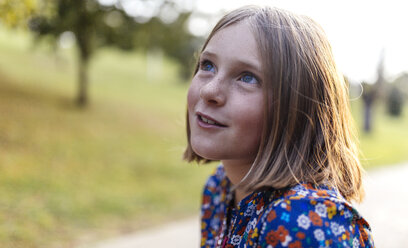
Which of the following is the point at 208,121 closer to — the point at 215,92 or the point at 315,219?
the point at 215,92

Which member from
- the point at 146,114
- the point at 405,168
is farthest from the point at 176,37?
the point at 405,168

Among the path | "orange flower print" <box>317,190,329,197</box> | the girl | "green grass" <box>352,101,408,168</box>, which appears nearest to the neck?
the girl

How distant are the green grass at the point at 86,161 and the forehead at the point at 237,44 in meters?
0.77

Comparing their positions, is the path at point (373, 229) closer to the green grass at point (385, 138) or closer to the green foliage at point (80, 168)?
the green foliage at point (80, 168)

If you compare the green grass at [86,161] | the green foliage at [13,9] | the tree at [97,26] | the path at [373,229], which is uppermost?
the tree at [97,26]

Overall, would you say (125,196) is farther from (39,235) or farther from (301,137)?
(301,137)

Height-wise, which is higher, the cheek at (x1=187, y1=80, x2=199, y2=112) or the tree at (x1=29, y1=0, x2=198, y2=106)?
the tree at (x1=29, y1=0, x2=198, y2=106)

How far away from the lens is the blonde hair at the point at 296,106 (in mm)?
1248

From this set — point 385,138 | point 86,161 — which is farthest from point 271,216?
point 385,138

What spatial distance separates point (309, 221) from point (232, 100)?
455 millimetres

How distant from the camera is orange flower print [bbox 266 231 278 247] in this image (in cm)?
108

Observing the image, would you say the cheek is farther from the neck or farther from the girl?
the neck

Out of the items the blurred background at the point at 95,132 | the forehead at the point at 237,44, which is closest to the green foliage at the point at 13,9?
the blurred background at the point at 95,132

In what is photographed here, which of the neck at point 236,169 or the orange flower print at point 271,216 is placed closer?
the orange flower print at point 271,216
